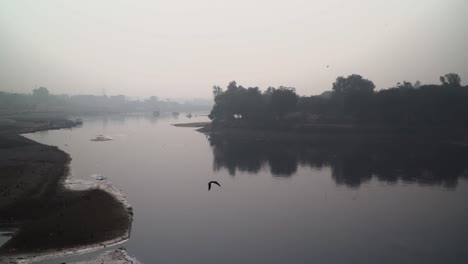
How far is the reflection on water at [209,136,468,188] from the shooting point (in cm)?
5050

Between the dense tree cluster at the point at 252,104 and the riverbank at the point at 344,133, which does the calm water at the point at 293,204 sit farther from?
the dense tree cluster at the point at 252,104

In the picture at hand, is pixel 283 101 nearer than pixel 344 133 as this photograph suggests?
No

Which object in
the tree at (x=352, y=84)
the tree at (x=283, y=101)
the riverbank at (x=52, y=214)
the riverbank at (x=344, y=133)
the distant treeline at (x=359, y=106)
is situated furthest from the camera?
the tree at (x=352, y=84)

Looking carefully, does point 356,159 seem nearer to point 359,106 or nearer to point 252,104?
point 359,106

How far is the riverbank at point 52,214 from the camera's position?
980 inches

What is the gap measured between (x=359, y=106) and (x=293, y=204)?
71.0 meters

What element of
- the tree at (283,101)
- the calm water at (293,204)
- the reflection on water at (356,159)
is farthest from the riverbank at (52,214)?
the tree at (283,101)

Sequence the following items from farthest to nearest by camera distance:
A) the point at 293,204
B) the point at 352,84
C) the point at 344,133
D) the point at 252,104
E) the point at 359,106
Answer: the point at 352,84 < the point at 252,104 < the point at 359,106 < the point at 344,133 < the point at 293,204

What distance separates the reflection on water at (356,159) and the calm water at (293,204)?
206mm

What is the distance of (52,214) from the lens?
30.4 metres

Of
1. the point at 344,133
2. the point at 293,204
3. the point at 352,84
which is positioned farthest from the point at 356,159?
the point at 352,84

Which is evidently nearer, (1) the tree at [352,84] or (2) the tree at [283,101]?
(2) the tree at [283,101]

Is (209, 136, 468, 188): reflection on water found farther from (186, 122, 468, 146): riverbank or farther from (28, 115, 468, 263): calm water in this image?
(186, 122, 468, 146): riverbank

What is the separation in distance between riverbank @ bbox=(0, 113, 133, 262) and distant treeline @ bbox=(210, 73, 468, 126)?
7232cm
